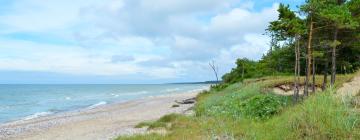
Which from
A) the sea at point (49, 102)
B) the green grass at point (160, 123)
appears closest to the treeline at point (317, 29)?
the green grass at point (160, 123)

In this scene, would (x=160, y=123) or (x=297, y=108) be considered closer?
(x=297, y=108)

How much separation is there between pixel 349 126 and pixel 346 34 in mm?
19897

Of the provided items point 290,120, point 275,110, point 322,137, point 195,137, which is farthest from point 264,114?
point 322,137

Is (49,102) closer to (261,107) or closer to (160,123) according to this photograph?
(160,123)

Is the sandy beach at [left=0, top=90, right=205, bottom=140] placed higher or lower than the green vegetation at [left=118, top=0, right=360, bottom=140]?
lower

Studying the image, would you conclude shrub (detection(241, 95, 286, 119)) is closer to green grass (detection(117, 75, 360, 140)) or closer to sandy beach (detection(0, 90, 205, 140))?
green grass (detection(117, 75, 360, 140))

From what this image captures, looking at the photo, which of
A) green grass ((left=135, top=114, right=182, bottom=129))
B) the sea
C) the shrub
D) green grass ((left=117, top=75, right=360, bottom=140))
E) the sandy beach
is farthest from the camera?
the sea

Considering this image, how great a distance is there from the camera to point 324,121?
9.30 meters

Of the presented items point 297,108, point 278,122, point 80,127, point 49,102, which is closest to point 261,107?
point 278,122

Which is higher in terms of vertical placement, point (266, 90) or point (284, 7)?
point (284, 7)

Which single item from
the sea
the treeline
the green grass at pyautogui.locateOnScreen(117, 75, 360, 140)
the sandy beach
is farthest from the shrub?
the sea

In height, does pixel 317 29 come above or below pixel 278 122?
above

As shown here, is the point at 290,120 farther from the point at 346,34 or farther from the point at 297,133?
the point at 346,34

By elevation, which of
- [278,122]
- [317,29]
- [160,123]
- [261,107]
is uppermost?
[317,29]
